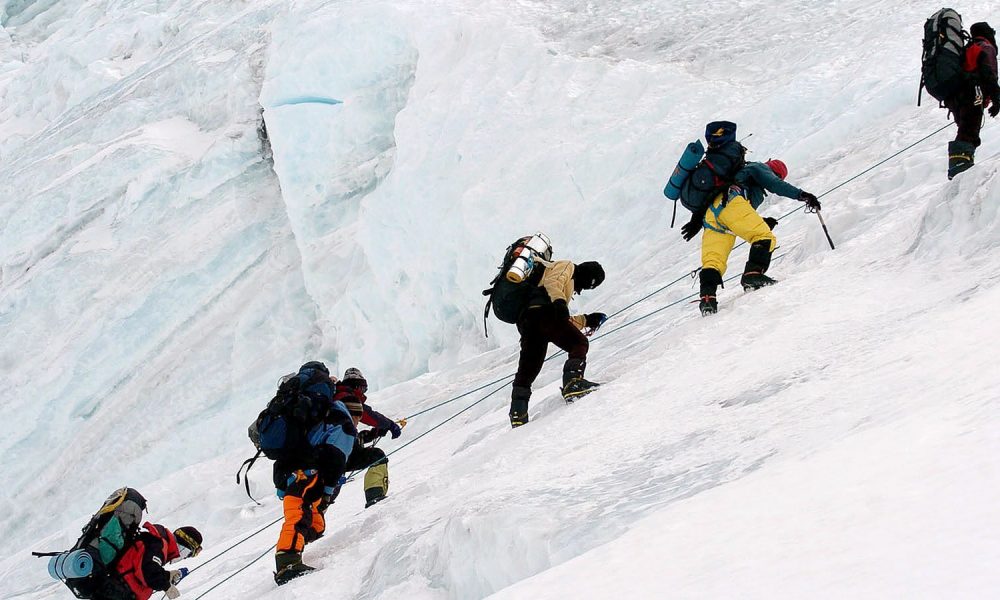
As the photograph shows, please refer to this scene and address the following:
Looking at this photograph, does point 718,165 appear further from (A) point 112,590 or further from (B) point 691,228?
(A) point 112,590

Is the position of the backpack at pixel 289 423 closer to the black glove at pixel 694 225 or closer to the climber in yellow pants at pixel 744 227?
the climber in yellow pants at pixel 744 227

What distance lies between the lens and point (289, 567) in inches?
184

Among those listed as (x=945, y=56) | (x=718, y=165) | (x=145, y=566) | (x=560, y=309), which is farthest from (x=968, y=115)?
(x=145, y=566)

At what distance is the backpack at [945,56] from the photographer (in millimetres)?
6133

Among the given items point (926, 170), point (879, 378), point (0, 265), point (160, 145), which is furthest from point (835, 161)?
point (0, 265)

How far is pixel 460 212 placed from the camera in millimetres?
11539

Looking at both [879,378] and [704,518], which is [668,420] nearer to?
[879,378]

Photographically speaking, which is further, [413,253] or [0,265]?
[0,265]

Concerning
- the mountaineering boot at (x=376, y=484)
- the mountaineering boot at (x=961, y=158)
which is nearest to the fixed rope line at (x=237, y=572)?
the mountaineering boot at (x=376, y=484)

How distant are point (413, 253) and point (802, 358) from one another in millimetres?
8956

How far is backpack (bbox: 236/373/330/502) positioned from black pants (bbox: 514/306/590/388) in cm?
115

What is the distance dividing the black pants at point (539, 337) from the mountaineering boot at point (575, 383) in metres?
0.12

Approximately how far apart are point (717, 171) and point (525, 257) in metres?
1.25

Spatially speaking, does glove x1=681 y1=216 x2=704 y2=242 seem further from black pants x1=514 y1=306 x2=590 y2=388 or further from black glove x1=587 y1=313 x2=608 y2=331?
black pants x1=514 y1=306 x2=590 y2=388
